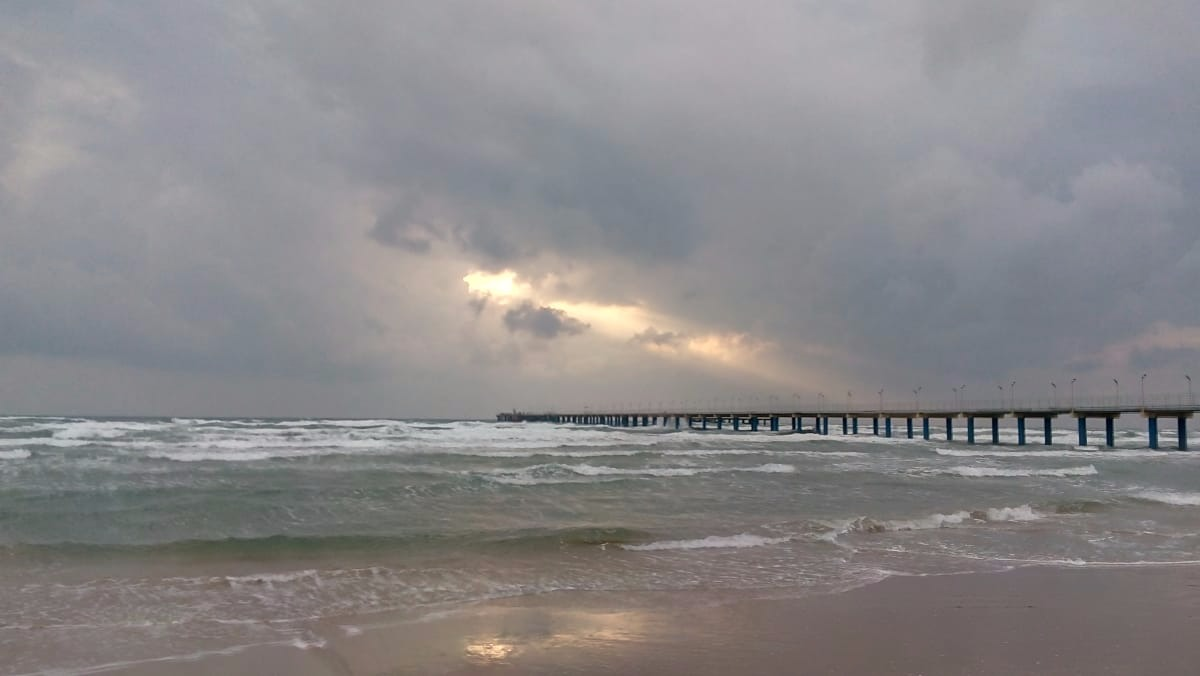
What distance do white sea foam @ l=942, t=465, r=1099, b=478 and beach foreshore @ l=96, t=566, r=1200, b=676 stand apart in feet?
59.9

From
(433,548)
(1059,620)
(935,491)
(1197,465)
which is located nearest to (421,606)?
Result: (433,548)

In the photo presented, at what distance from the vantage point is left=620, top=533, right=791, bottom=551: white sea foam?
469 inches

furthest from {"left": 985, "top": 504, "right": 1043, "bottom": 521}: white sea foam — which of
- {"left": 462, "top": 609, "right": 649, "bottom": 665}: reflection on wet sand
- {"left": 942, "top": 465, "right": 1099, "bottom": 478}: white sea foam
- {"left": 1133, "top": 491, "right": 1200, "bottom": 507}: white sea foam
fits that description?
{"left": 462, "top": 609, "right": 649, "bottom": 665}: reflection on wet sand

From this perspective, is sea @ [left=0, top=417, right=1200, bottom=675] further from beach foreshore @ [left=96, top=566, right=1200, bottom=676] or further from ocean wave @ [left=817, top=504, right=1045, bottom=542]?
beach foreshore @ [left=96, top=566, right=1200, bottom=676]

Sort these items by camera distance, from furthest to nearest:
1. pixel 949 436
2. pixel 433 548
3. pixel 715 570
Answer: pixel 949 436 < pixel 433 548 < pixel 715 570

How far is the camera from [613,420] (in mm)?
111125

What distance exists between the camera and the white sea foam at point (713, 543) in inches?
469

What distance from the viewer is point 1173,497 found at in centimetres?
2000

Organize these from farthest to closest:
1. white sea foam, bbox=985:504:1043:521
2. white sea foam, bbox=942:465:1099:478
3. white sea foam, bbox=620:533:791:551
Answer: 1. white sea foam, bbox=942:465:1099:478
2. white sea foam, bbox=985:504:1043:521
3. white sea foam, bbox=620:533:791:551

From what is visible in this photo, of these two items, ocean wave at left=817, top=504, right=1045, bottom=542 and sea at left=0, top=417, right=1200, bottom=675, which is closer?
sea at left=0, top=417, right=1200, bottom=675

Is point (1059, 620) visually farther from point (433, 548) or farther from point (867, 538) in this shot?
point (433, 548)

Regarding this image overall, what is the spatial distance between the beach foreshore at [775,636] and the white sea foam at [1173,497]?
12.0 m

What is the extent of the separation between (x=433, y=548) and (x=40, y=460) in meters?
19.6

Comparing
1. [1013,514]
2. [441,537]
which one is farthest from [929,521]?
[441,537]
